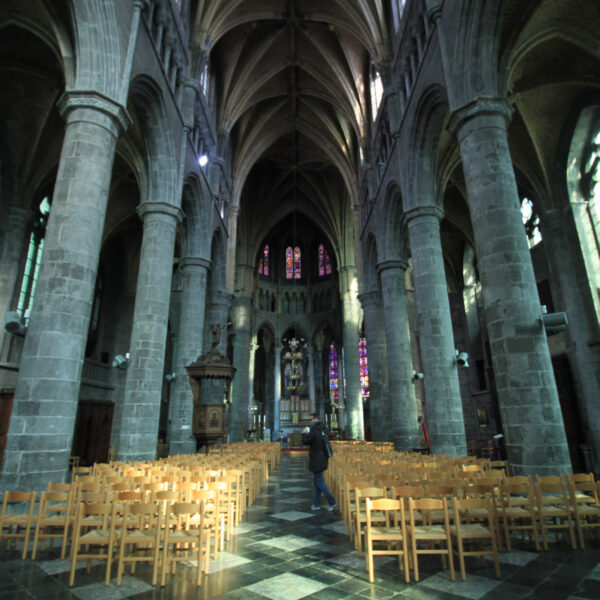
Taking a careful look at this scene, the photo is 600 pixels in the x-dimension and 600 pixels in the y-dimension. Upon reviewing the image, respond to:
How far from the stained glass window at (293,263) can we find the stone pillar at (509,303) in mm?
28127

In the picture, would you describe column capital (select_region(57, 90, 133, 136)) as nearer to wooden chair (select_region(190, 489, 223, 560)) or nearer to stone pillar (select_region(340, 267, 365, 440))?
wooden chair (select_region(190, 489, 223, 560))

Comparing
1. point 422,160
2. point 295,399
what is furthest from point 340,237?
point 422,160

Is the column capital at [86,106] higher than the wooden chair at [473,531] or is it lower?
higher

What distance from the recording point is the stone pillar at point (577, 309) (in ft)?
43.3

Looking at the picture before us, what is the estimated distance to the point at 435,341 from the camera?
11398 millimetres

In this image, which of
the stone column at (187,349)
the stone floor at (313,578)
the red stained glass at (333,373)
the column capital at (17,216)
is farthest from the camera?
the red stained glass at (333,373)

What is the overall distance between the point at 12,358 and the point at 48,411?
9.04 metres

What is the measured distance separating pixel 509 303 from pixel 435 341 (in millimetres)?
4269

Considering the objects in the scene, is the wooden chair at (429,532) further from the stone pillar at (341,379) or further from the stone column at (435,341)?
the stone pillar at (341,379)

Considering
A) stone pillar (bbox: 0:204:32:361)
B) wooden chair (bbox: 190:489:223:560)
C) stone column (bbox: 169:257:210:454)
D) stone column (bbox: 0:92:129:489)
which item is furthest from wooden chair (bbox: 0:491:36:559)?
stone pillar (bbox: 0:204:32:361)

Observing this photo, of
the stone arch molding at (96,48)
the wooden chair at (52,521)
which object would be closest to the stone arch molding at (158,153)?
the stone arch molding at (96,48)

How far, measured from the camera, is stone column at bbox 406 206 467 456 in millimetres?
10773

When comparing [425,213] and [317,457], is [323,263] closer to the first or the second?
[425,213]

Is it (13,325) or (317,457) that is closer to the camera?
(317,457)
